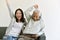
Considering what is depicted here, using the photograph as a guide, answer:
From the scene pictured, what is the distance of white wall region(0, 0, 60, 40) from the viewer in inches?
138

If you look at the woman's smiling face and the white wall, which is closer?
the woman's smiling face

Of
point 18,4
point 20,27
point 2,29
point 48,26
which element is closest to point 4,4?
point 18,4

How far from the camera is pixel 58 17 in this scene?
357 centimetres

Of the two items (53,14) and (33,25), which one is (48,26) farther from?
(33,25)

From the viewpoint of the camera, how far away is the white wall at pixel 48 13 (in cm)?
350

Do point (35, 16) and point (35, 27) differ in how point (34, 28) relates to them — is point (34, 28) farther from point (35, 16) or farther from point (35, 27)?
point (35, 16)

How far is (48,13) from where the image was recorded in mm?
3561

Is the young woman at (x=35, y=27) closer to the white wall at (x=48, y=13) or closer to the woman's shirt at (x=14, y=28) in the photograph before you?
the woman's shirt at (x=14, y=28)

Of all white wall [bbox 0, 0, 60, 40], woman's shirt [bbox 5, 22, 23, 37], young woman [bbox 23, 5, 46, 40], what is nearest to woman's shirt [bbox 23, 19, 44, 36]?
young woman [bbox 23, 5, 46, 40]

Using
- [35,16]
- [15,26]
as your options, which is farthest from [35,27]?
[15,26]

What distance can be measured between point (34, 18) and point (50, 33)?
0.88 m

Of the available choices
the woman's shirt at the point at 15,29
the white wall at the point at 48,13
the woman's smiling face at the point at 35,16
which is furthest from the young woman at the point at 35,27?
the white wall at the point at 48,13

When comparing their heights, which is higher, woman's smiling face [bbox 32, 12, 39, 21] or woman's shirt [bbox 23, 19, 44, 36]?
woman's smiling face [bbox 32, 12, 39, 21]

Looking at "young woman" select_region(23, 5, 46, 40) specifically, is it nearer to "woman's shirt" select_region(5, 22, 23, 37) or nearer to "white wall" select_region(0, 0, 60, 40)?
"woman's shirt" select_region(5, 22, 23, 37)
